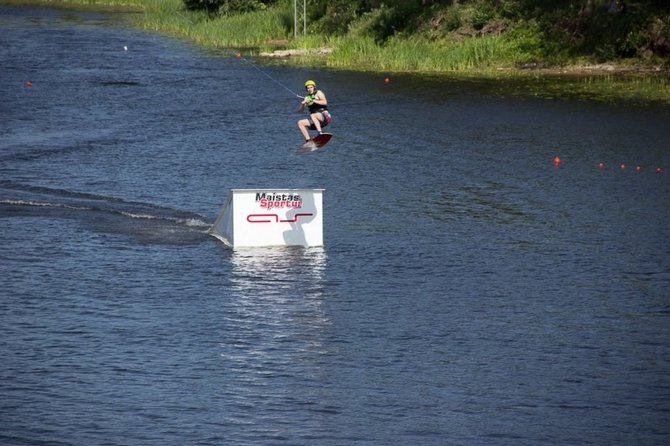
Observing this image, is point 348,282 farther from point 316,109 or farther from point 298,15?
point 298,15

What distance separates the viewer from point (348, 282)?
27797mm

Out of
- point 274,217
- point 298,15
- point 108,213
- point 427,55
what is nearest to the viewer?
point 274,217

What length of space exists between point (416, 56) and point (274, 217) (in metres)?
37.6

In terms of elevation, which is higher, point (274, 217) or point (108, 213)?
point (274, 217)

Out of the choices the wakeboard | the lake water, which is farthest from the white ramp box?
the wakeboard

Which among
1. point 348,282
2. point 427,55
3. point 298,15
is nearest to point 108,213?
point 348,282

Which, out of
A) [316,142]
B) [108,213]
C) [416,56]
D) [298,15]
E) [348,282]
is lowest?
[348,282]

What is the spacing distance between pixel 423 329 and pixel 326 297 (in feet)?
9.29

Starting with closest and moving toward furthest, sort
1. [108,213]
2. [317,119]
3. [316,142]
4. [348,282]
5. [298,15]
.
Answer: [348,282] → [317,119] → [316,142] → [108,213] → [298,15]

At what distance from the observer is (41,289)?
27.4m

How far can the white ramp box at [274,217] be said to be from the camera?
96.7ft

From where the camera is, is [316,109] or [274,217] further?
[316,109]

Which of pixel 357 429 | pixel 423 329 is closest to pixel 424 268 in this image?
pixel 423 329

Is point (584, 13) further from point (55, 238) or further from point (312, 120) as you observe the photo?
point (55, 238)
